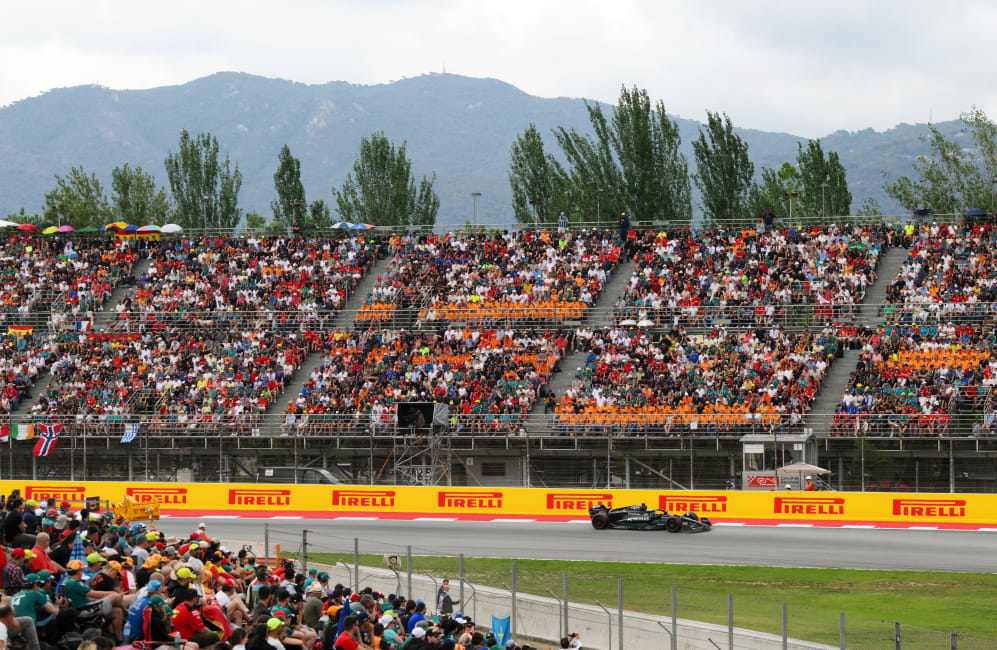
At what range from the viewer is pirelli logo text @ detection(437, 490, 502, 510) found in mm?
36938

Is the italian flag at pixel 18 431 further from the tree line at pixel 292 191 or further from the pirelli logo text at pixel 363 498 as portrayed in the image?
the tree line at pixel 292 191

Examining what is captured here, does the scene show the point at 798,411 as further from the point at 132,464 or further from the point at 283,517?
the point at 132,464

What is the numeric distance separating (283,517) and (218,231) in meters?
24.3

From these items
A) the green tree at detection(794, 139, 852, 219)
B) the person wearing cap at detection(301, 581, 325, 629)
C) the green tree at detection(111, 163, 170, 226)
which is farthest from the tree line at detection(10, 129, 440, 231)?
the person wearing cap at detection(301, 581, 325, 629)

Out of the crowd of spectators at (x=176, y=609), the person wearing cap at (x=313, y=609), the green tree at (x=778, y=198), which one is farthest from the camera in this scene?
the green tree at (x=778, y=198)

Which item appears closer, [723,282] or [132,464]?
[132,464]

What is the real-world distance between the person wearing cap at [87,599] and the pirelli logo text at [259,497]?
2521 cm

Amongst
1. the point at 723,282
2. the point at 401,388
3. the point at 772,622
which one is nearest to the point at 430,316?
the point at 401,388

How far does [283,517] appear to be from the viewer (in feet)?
120

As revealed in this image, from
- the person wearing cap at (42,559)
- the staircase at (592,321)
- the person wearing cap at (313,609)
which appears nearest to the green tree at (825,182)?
the staircase at (592,321)

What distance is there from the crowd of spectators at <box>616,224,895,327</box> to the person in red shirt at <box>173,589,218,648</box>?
111ft

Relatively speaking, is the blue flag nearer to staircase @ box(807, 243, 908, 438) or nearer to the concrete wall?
the concrete wall

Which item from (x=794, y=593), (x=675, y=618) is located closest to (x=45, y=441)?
(x=794, y=593)

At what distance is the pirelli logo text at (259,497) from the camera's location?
3822cm
